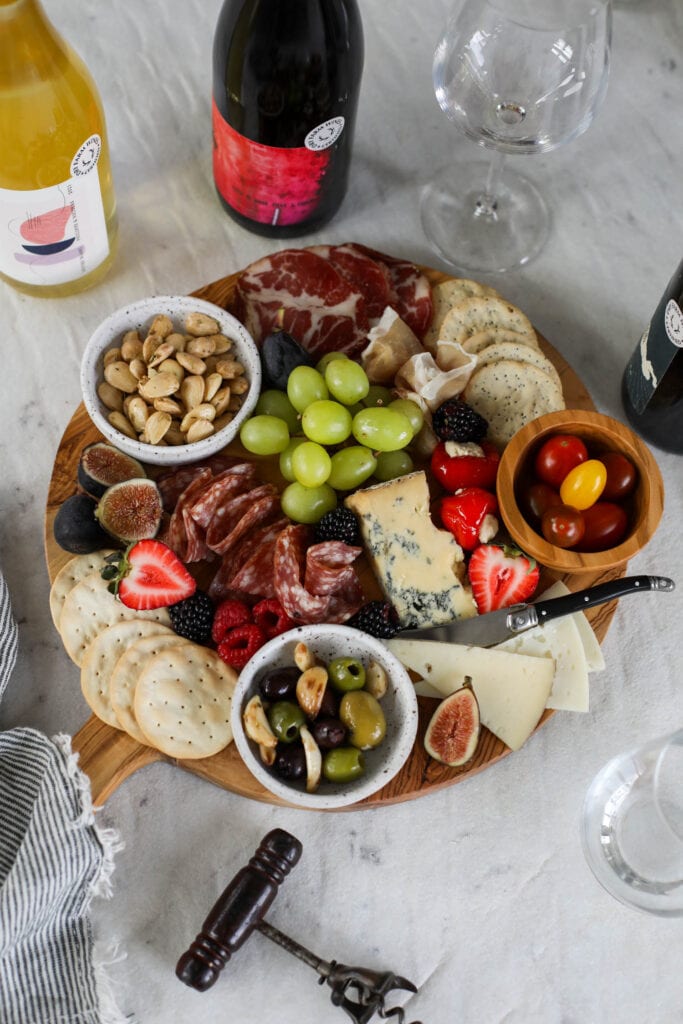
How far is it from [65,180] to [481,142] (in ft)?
1.68

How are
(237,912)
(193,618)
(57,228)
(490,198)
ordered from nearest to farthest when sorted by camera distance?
(237,912)
(193,618)
(57,228)
(490,198)

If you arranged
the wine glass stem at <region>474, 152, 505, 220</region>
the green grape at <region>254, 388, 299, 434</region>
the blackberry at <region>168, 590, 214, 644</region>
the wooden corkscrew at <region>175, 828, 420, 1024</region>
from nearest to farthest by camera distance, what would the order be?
the wooden corkscrew at <region>175, 828, 420, 1024</region> < the blackberry at <region>168, 590, 214, 644</region> < the green grape at <region>254, 388, 299, 434</region> < the wine glass stem at <region>474, 152, 505, 220</region>

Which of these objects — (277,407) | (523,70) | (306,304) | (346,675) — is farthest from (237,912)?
(523,70)

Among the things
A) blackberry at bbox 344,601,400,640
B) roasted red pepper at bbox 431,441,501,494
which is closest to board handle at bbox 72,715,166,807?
blackberry at bbox 344,601,400,640

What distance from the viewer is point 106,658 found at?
118cm

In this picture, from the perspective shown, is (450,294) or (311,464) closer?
(311,464)

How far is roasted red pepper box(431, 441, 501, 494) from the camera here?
4.14 ft

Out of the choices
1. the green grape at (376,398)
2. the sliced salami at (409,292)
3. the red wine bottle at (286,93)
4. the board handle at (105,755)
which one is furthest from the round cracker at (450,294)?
the board handle at (105,755)

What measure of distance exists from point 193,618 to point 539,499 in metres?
0.43

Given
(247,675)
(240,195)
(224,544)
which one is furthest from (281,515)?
(240,195)

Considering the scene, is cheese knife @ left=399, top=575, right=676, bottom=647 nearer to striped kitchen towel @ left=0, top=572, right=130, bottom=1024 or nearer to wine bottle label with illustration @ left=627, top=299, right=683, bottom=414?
wine bottle label with illustration @ left=627, top=299, right=683, bottom=414

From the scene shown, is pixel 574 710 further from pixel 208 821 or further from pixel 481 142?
pixel 481 142

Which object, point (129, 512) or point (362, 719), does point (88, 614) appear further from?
point (362, 719)

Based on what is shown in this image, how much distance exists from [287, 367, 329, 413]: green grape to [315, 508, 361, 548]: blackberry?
0.46 feet
